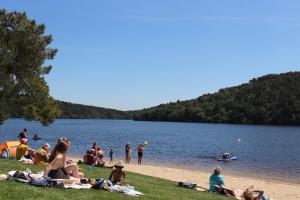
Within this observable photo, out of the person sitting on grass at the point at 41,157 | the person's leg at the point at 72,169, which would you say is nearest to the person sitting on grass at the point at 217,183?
the person's leg at the point at 72,169

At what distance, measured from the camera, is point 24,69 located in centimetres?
2200

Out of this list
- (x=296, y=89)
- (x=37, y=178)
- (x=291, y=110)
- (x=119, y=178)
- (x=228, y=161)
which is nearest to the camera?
(x=37, y=178)

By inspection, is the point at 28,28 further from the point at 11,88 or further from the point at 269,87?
the point at 269,87

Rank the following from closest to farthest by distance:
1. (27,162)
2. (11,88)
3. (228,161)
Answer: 1. (27,162)
2. (11,88)
3. (228,161)

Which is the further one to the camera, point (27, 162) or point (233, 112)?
point (233, 112)

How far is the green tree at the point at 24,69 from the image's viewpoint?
21016 millimetres

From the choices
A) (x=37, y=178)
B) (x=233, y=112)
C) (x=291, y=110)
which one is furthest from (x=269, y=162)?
(x=233, y=112)

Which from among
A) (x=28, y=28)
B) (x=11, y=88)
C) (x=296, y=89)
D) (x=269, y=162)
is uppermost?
(x=296, y=89)

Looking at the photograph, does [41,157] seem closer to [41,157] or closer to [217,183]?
[41,157]

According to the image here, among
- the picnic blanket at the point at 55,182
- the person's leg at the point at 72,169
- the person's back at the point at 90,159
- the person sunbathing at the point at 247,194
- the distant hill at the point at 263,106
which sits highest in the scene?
the distant hill at the point at 263,106

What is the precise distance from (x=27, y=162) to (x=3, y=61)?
4.65m

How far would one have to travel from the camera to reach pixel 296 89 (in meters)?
179

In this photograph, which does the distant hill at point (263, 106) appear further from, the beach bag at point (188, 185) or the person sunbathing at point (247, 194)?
the person sunbathing at point (247, 194)

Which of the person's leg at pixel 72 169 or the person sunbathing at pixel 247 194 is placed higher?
the person's leg at pixel 72 169
